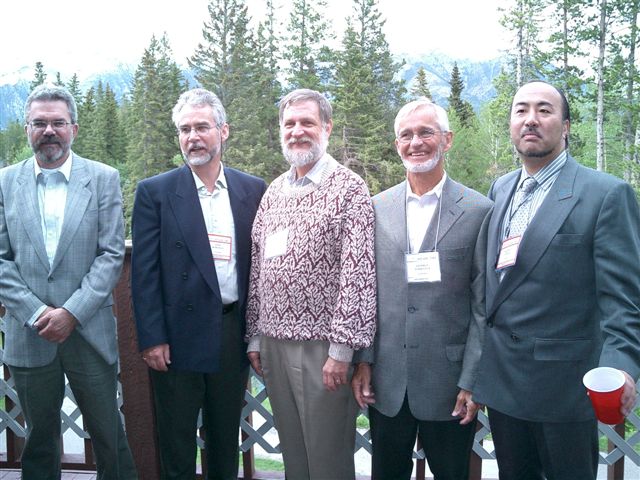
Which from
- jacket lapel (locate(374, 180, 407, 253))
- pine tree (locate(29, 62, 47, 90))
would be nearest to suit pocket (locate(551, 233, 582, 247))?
jacket lapel (locate(374, 180, 407, 253))

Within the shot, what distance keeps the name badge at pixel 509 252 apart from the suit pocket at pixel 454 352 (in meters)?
0.30

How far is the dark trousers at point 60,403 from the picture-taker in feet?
7.98

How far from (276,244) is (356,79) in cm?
2915

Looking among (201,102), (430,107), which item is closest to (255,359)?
(201,102)

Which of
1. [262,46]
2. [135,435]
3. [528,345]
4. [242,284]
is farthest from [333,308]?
[262,46]

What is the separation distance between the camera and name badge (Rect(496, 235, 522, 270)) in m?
1.90

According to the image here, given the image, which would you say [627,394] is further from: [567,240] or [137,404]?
[137,404]

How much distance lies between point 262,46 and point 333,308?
3259 cm

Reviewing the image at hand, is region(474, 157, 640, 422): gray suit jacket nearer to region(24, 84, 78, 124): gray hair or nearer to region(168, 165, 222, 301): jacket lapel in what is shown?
region(168, 165, 222, 301): jacket lapel

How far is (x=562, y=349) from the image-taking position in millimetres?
1839

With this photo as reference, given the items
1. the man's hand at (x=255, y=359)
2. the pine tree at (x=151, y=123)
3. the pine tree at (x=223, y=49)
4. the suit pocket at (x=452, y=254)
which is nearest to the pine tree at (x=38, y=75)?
the pine tree at (x=151, y=123)

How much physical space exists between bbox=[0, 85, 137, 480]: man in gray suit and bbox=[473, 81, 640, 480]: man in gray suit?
1.48 meters

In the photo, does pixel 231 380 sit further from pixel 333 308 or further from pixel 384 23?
pixel 384 23

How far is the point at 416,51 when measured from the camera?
12581 centimetres
